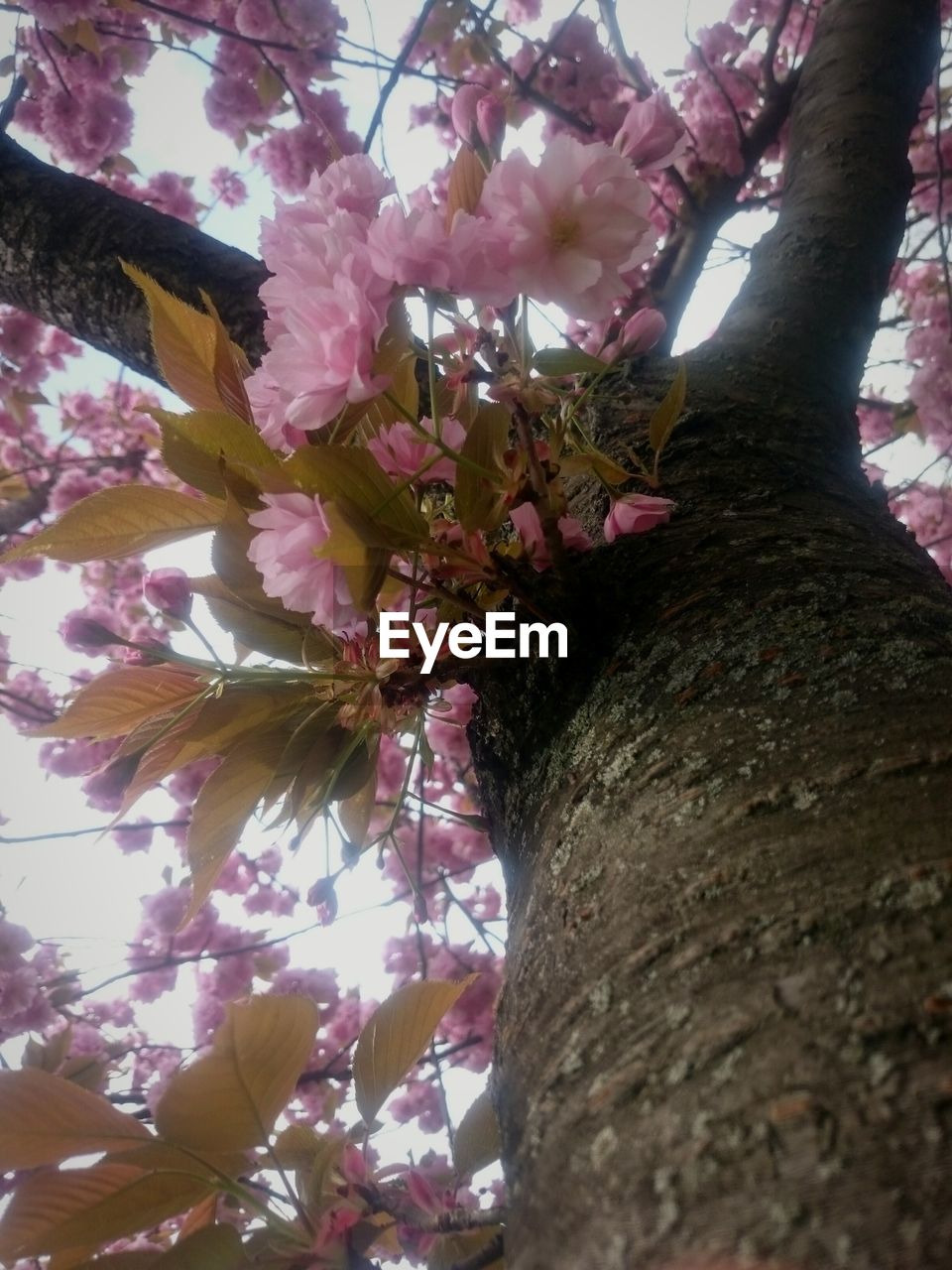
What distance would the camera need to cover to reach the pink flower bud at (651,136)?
0.54 meters

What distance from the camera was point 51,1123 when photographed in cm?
44

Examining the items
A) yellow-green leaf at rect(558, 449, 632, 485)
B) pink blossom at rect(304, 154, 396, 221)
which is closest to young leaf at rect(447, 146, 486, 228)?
pink blossom at rect(304, 154, 396, 221)

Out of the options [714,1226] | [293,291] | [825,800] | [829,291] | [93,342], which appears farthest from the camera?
[93,342]

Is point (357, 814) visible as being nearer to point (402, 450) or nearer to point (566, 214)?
point (402, 450)

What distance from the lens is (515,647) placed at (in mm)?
520

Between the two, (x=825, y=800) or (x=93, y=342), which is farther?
(x=93, y=342)

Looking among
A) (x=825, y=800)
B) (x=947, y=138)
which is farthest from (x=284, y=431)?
(x=947, y=138)

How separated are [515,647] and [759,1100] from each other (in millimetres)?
314

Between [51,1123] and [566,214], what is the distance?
0.54 metres

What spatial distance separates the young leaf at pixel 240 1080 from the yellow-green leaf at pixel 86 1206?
24 millimetres

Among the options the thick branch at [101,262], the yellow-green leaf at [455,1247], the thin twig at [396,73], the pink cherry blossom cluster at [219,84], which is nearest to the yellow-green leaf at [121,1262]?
the yellow-green leaf at [455,1247]

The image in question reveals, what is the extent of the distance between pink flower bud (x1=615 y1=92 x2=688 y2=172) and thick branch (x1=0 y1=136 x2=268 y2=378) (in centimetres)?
49

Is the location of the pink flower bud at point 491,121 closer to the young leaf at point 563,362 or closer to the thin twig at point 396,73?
the young leaf at point 563,362

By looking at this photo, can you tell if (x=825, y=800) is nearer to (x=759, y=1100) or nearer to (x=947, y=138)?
(x=759, y=1100)
